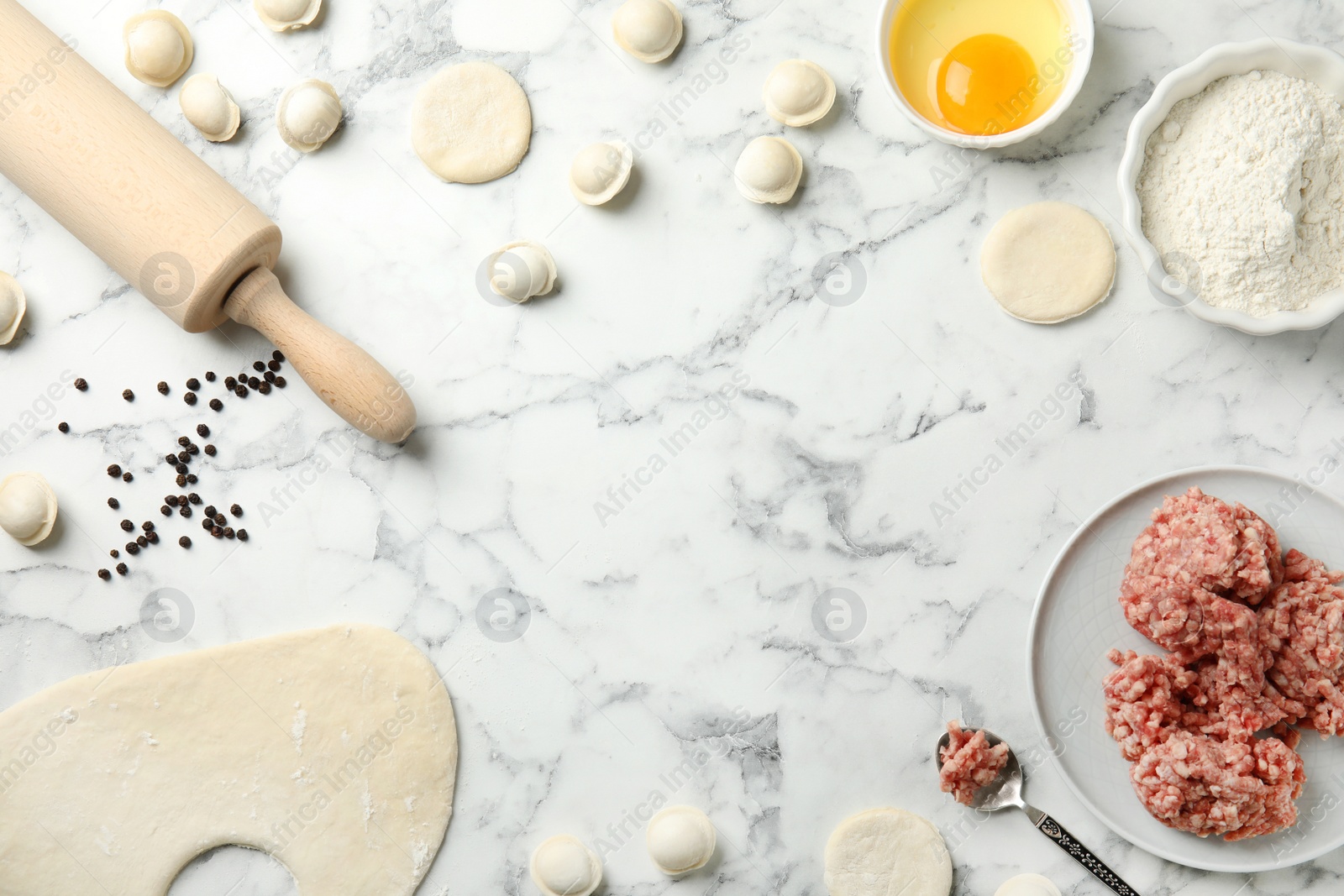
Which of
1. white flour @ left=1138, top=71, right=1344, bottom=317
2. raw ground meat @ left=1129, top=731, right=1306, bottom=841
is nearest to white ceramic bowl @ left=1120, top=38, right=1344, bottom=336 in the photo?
white flour @ left=1138, top=71, right=1344, bottom=317

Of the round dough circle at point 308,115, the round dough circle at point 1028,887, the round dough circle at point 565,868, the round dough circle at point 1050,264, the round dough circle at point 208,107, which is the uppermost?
the round dough circle at point 208,107

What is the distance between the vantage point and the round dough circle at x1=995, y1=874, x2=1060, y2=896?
1424mm

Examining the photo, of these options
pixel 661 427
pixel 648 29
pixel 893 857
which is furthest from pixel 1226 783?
pixel 648 29

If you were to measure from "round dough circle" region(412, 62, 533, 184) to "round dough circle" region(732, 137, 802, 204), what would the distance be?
39cm

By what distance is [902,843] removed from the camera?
4.78ft

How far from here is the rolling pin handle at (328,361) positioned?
1380 millimetres

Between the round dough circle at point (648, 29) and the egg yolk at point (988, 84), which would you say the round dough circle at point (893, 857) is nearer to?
the egg yolk at point (988, 84)

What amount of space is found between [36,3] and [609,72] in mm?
1055

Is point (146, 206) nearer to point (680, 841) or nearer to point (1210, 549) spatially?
point (680, 841)

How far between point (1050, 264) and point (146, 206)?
146cm

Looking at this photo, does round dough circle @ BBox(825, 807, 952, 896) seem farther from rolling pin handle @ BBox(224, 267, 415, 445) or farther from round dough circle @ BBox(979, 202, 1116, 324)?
rolling pin handle @ BBox(224, 267, 415, 445)

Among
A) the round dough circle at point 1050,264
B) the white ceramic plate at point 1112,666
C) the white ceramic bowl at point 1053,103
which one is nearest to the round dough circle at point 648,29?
the white ceramic bowl at point 1053,103

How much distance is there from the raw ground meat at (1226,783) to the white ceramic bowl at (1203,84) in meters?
0.64

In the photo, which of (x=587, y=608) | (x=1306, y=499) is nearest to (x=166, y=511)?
(x=587, y=608)
